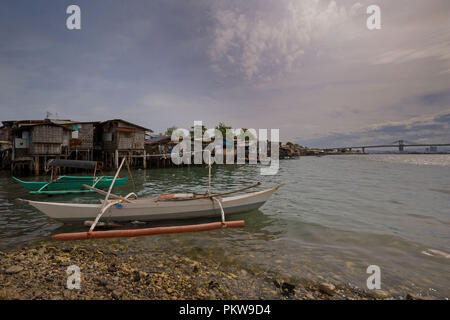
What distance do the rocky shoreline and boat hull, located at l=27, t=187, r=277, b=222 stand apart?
195 centimetres

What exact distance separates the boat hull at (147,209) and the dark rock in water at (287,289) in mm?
4374

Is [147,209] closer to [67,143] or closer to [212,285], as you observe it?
[212,285]

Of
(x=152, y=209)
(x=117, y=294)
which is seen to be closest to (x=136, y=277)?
(x=117, y=294)

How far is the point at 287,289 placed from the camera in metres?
4.59

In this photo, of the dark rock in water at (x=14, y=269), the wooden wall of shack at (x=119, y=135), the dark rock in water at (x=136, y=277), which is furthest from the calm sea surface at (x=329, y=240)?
the wooden wall of shack at (x=119, y=135)

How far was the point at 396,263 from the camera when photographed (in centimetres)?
617

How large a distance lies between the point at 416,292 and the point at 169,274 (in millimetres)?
6100

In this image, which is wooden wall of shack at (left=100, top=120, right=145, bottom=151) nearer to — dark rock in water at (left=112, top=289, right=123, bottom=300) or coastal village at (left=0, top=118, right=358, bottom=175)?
coastal village at (left=0, top=118, right=358, bottom=175)

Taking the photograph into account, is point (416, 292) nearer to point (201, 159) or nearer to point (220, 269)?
point (220, 269)

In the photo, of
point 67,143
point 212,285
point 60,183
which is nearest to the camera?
point 212,285

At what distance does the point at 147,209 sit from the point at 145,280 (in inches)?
156

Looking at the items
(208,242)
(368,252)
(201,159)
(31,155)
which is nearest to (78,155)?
(31,155)

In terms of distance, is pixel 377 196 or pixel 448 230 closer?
pixel 448 230

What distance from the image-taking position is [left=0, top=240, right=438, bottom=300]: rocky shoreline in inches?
163
